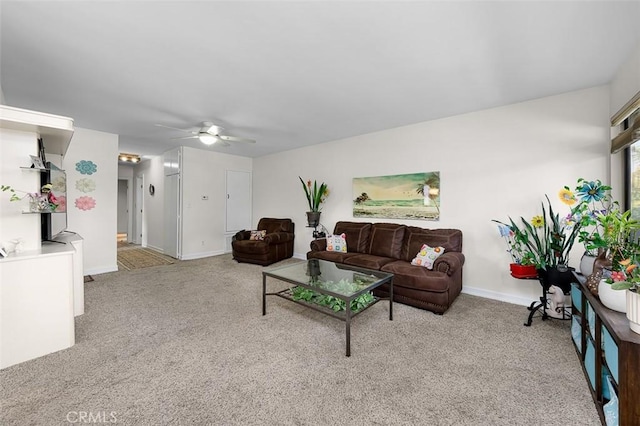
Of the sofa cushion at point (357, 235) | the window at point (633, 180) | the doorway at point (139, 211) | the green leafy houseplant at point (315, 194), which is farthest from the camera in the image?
the doorway at point (139, 211)

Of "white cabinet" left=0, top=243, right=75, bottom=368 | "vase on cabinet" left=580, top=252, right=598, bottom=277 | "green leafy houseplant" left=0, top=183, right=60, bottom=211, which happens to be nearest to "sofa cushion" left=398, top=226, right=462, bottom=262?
"vase on cabinet" left=580, top=252, right=598, bottom=277

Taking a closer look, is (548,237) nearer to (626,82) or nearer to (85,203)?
(626,82)

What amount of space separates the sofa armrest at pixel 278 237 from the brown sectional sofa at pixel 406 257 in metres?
1.15

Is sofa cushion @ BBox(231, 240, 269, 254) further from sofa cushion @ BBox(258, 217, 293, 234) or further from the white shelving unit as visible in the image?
the white shelving unit

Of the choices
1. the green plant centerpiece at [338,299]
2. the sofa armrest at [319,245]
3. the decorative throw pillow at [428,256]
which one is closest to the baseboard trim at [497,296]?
the decorative throw pillow at [428,256]

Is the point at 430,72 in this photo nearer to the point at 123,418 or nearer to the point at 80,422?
the point at 123,418

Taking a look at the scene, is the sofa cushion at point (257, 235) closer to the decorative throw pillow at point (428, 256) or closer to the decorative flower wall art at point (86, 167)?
the decorative flower wall art at point (86, 167)

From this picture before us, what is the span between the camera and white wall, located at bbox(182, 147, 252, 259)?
557cm

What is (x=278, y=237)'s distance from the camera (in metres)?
5.24

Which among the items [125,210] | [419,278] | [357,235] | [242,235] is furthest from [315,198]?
[125,210]

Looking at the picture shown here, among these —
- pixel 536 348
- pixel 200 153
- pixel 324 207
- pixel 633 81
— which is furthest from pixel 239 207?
pixel 633 81

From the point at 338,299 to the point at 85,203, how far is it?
475 cm

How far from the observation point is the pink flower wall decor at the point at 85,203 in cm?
429

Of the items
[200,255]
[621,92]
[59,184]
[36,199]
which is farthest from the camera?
[200,255]
